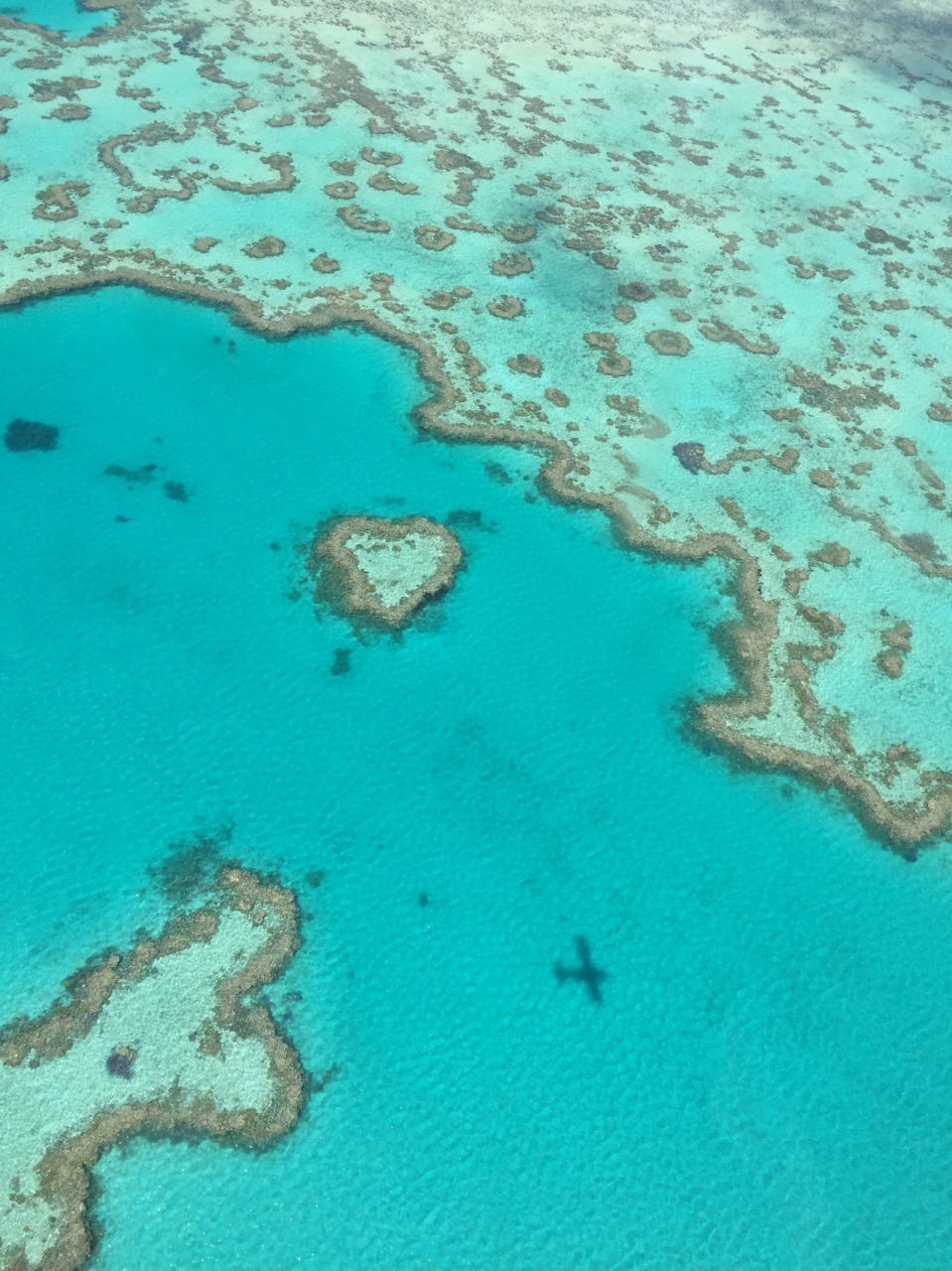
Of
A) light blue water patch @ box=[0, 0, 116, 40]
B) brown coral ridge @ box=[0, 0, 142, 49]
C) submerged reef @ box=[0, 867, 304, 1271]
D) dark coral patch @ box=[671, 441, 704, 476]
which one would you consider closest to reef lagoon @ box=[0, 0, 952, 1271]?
submerged reef @ box=[0, 867, 304, 1271]

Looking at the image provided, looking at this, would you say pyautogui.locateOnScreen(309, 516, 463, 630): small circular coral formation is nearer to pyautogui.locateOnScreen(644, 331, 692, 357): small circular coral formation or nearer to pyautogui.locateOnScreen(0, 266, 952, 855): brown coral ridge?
pyautogui.locateOnScreen(0, 266, 952, 855): brown coral ridge

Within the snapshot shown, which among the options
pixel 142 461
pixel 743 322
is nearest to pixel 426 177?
pixel 743 322

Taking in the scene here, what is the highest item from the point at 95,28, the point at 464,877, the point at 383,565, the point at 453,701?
the point at 95,28

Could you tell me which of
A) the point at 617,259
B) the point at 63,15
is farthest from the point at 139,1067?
the point at 63,15

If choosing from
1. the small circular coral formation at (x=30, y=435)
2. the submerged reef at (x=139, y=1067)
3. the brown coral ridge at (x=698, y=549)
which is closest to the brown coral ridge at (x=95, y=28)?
the brown coral ridge at (x=698, y=549)

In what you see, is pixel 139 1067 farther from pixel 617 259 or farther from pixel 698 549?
pixel 617 259

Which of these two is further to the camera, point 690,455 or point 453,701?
point 690,455

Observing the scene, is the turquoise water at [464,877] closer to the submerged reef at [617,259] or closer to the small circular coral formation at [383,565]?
the small circular coral formation at [383,565]
